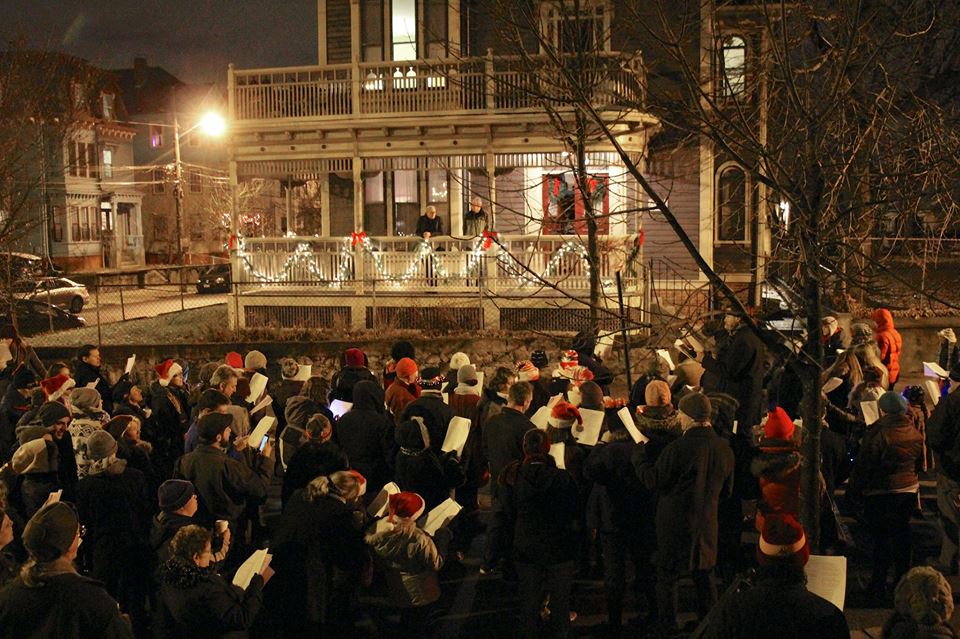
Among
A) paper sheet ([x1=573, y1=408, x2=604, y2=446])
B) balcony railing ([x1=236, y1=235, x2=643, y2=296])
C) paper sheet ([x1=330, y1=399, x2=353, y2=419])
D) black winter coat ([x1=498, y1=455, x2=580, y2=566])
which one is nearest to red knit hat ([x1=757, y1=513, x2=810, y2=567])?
black winter coat ([x1=498, y1=455, x2=580, y2=566])

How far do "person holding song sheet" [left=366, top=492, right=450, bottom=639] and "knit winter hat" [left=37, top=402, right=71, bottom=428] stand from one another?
3.07m

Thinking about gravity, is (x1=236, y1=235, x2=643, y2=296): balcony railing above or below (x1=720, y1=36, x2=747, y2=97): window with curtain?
below

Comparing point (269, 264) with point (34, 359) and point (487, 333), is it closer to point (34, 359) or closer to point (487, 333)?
point (487, 333)

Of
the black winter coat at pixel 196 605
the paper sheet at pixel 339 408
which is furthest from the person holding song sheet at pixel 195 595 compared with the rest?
the paper sheet at pixel 339 408

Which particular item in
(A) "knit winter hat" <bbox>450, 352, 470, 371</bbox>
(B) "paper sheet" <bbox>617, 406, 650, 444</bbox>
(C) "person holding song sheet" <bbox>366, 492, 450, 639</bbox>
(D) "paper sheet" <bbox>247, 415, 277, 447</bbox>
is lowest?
(C) "person holding song sheet" <bbox>366, 492, 450, 639</bbox>

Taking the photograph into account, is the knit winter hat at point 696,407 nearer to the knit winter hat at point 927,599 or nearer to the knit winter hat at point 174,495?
the knit winter hat at point 927,599

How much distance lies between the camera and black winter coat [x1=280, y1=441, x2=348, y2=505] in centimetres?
686

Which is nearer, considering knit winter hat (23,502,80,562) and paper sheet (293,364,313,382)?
knit winter hat (23,502,80,562)

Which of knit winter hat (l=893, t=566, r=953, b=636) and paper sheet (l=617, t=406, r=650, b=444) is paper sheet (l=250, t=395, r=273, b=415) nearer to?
paper sheet (l=617, t=406, r=650, b=444)

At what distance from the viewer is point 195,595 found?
500 cm

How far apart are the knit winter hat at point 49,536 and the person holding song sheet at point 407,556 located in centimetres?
205

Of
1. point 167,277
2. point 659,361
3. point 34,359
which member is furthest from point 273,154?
point 167,277

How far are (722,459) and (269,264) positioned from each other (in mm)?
16088

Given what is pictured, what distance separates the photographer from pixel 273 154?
72.3ft
